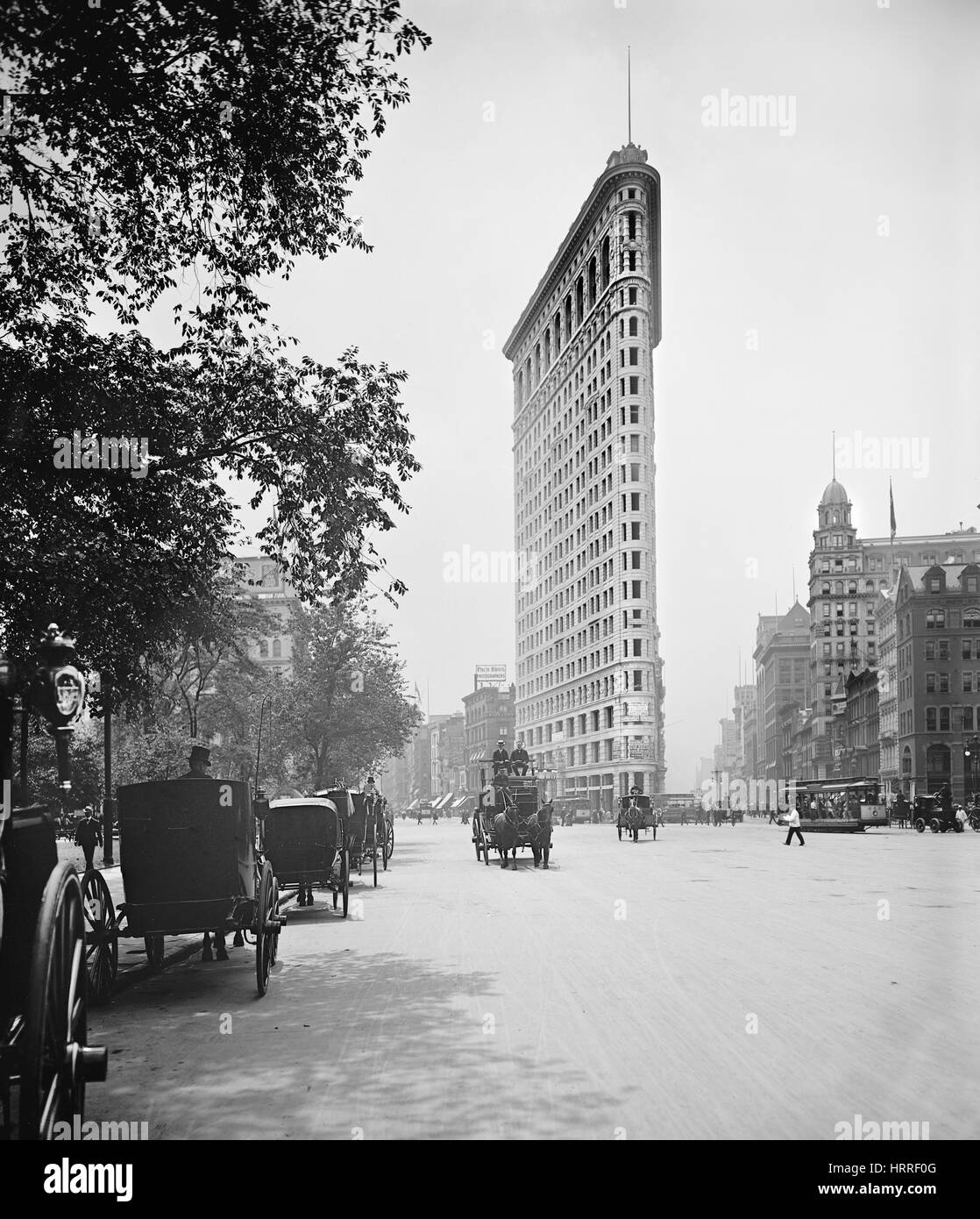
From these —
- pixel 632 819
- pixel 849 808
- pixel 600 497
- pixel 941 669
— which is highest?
pixel 600 497

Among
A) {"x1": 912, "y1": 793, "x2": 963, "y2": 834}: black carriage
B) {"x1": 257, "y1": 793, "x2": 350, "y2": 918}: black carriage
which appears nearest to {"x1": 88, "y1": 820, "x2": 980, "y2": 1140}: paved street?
{"x1": 257, "y1": 793, "x2": 350, "y2": 918}: black carriage

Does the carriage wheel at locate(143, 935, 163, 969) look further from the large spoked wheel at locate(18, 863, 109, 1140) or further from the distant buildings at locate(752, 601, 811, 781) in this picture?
the distant buildings at locate(752, 601, 811, 781)

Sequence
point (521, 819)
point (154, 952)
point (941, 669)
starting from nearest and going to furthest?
point (154, 952) < point (521, 819) < point (941, 669)

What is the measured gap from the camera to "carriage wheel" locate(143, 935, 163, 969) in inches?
446

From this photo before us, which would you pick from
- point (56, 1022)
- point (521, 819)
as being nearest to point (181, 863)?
point (56, 1022)

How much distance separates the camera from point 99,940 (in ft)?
31.0

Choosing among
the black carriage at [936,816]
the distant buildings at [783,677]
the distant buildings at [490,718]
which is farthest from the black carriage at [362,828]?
the distant buildings at [783,677]

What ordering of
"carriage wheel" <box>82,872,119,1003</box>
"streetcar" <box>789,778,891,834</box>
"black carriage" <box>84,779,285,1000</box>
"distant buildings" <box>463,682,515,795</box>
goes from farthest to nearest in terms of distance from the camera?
"distant buildings" <box>463,682,515,795</box> < "streetcar" <box>789,778,891,834</box> < "black carriage" <box>84,779,285,1000</box> < "carriage wheel" <box>82,872,119,1003</box>

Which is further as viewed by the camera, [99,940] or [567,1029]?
[99,940]

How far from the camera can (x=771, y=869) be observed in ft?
88.4

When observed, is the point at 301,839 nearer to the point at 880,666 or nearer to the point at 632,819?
the point at 632,819

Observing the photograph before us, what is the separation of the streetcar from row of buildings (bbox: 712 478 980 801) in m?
11.2

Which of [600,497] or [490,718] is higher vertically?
[600,497]

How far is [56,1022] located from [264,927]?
505 cm
